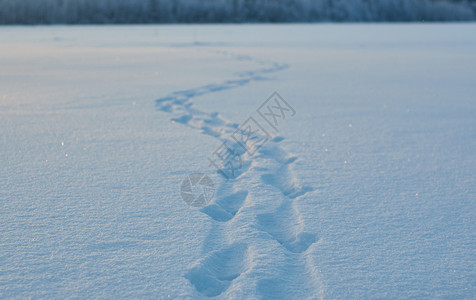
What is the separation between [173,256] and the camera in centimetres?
128

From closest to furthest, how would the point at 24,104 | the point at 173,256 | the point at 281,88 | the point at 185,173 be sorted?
the point at 173,256, the point at 185,173, the point at 24,104, the point at 281,88

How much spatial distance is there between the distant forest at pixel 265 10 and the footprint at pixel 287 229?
5097cm

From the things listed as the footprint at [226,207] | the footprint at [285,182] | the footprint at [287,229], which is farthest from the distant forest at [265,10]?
the footprint at [287,229]

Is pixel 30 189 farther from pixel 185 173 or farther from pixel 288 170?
pixel 288 170

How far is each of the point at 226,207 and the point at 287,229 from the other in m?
0.30

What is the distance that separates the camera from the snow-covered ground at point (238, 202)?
1184 millimetres

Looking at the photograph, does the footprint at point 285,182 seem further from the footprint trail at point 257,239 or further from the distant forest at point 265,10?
the distant forest at point 265,10

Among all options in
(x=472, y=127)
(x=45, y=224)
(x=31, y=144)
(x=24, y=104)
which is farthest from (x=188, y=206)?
(x=24, y=104)

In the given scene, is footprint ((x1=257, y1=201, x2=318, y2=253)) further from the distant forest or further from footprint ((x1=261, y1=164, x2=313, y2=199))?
the distant forest

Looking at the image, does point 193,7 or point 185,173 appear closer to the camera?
point 185,173

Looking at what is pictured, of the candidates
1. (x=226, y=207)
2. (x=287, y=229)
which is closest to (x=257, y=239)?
(x=287, y=229)

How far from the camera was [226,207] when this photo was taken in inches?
66.4

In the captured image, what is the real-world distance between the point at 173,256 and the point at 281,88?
11.4ft

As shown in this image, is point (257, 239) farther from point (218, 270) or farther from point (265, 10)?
point (265, 10)
